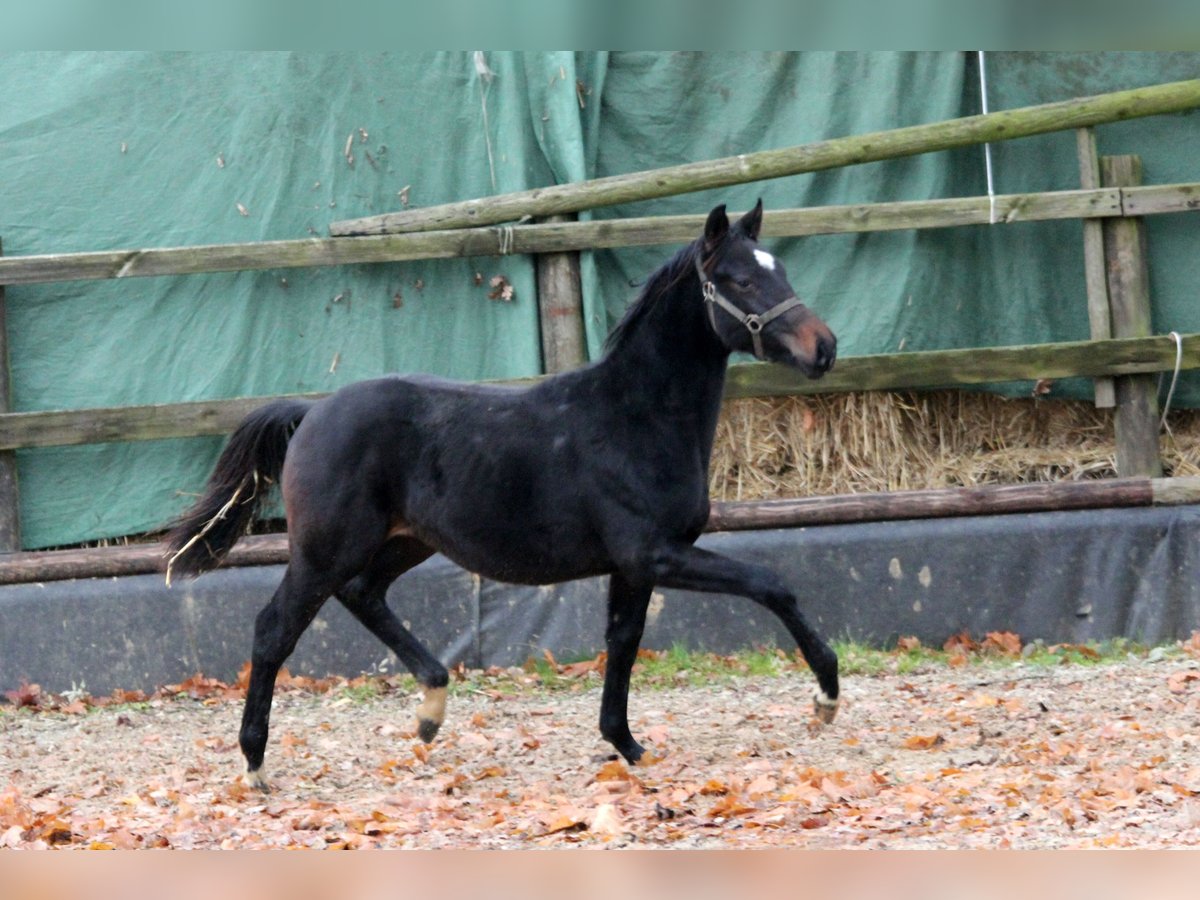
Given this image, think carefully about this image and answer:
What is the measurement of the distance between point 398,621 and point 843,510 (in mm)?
2872

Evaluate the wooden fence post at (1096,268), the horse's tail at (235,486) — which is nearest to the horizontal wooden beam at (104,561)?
the horse's tail at (235,486)

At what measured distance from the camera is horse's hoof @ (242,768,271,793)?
16.5 ft

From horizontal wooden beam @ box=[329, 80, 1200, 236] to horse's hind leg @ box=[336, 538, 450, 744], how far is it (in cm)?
264

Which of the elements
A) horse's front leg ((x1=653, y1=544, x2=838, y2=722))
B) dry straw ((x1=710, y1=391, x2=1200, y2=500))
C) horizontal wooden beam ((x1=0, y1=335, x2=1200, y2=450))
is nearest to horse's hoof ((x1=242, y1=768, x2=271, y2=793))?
horse's front leg ((x1=653, y1=544, x2=838, y2=722))

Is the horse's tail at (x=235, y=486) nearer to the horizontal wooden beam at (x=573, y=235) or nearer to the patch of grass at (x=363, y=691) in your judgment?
the patch of grass at (x=363, y=691)

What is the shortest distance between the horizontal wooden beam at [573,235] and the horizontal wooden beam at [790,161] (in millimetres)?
162

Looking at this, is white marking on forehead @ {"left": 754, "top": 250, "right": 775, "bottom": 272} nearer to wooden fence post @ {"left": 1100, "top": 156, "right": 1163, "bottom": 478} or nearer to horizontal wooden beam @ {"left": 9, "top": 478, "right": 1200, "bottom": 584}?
horizontal wooden beam @ {"left": 9, "top": 478, "right": 1200, "bottom": 584}

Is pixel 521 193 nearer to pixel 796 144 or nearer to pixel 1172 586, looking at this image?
pixel 796 144

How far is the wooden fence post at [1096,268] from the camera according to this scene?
7.54m

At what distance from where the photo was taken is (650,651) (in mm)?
7367

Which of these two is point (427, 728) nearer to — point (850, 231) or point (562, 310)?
point (562, 310)

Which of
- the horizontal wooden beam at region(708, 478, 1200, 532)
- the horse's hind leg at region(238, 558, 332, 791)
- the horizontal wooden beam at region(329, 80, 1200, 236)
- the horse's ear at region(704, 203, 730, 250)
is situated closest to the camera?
the horse's ear at region(704, 203, 730, 250)

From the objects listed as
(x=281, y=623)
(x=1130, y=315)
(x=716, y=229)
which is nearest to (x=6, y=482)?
(x=281, y=623)

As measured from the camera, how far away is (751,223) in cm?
530
